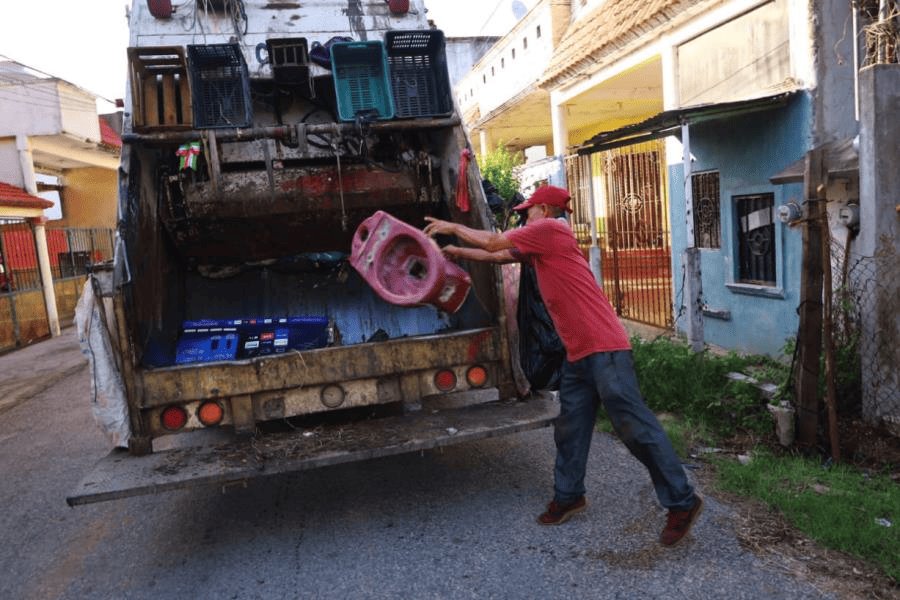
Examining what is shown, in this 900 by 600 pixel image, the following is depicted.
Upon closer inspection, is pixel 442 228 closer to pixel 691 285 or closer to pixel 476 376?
pixel 476 376

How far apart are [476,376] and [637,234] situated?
210 inches

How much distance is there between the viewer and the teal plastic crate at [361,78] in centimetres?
455

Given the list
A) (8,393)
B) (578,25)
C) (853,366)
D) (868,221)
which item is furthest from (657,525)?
(578,25)

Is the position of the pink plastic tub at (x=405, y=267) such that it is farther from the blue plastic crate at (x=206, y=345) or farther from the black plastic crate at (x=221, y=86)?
the black plastic crate at (x=221, y=86)

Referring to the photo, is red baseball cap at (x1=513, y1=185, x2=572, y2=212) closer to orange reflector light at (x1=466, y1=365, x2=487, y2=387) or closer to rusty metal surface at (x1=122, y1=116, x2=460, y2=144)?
orange reflector light at (x1=466, y1=365, x2=487, y2=387)

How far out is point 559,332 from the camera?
3.42 m

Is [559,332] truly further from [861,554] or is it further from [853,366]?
[853,366]

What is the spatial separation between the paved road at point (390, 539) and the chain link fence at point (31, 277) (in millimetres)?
7390

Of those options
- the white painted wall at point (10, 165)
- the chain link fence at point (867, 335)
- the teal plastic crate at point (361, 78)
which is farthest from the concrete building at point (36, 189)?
the chain link fence at point (867, 335)

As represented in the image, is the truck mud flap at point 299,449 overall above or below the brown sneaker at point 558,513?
above

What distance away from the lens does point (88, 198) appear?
702 inches

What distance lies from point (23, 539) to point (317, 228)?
8.43 ft

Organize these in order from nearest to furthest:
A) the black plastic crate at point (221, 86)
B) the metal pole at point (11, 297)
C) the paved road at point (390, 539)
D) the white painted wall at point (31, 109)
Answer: the paved road at point (390, 539) → the black plastic crate at point (221, 86) → the metal pole at point (11, 297) → the white painted wall at point (31, 109)

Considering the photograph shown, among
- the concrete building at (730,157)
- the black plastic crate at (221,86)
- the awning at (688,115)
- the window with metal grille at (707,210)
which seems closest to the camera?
the concrete building at (730,157)
